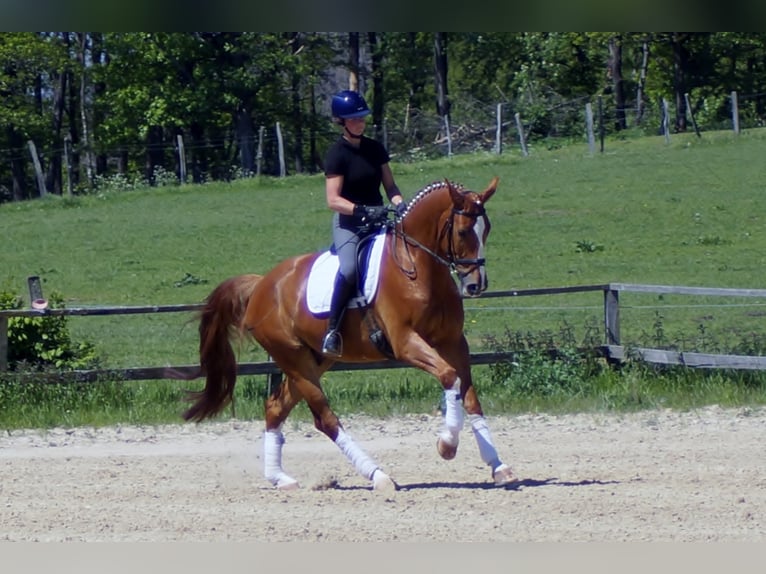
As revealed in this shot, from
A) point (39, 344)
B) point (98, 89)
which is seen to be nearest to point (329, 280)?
point (39, 344)

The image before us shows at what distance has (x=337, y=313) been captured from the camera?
328 inches

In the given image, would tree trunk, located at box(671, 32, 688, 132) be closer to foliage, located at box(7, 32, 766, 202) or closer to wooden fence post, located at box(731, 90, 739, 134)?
foliage, located at box(7, 32, 766, 202)

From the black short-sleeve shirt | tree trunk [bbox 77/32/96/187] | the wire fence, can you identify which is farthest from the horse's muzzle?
tree trunk [bbox 77/32/96/187]

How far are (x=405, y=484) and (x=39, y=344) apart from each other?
551cm

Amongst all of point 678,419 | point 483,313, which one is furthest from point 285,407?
point 483,313

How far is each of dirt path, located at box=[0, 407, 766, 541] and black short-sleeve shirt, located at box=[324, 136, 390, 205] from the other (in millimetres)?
2049

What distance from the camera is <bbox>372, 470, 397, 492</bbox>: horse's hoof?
26.2 ft

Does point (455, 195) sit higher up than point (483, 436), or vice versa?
point (455, 195)

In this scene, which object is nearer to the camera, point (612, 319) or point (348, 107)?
point (348, 107)

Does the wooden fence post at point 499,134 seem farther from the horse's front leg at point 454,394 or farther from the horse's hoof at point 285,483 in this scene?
the horse's front leg at point 454,394

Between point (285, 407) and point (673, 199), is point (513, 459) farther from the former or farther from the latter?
point (673, 199)

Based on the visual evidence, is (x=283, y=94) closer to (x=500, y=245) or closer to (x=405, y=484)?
(x=500, y=245)

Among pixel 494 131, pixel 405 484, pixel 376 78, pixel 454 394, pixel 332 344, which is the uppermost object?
pixel 376 78

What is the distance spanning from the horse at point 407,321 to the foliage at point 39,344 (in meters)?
4.03
